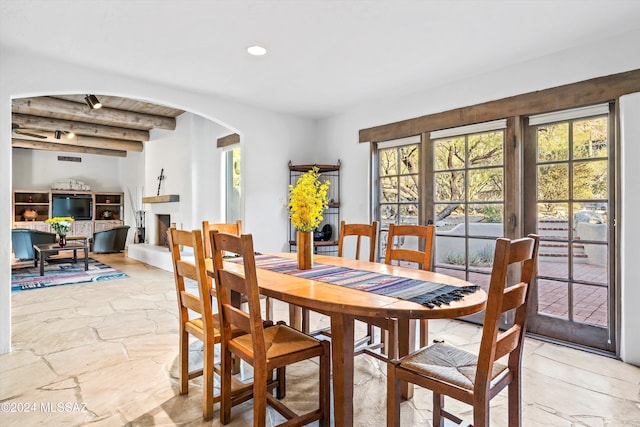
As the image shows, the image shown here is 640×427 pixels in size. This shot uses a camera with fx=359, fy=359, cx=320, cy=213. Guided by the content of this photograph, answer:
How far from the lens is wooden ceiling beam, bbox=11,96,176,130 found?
493 cm

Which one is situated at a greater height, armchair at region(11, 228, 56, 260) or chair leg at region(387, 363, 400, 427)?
armchair at region(11, 228, 56, 260)

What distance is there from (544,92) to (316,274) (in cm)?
258

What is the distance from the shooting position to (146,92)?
3.69 m

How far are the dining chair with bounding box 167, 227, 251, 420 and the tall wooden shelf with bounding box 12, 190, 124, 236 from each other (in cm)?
927

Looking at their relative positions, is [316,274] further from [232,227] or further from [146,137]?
[146,137]

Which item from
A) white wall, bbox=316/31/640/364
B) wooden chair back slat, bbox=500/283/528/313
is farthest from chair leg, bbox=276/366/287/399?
white wall, bbox=316/31/640/364

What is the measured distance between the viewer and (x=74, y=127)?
663cm

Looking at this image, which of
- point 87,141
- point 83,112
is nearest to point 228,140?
point 83,112

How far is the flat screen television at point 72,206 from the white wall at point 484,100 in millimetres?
7849

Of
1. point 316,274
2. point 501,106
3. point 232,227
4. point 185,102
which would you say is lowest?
A: point 316,274

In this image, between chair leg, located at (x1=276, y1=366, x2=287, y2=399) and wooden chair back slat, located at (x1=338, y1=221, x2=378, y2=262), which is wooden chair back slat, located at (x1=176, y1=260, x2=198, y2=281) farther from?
wooden chair back slat, located at (x1=338, y1=221, x2=378, y2=262)

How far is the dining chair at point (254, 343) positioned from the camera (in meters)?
1.58

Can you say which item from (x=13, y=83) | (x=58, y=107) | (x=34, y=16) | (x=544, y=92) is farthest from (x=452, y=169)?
(x=58, y=107)

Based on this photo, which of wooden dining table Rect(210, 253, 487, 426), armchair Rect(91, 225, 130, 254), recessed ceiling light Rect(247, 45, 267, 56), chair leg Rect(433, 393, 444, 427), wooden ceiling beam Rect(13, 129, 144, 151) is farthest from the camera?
armchair Rect(91, 225, 130, 254)
